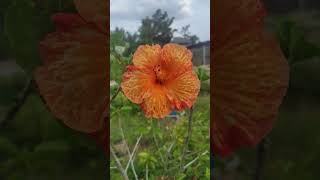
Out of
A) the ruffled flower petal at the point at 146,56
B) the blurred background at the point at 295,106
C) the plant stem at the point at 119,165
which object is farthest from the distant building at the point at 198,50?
the plant stem at the point at 119,165

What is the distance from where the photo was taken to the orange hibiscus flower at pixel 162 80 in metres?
3.20

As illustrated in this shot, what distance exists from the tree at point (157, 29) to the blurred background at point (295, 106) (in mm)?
556

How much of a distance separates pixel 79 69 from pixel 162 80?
0.46 m

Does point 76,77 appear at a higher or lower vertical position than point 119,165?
higher

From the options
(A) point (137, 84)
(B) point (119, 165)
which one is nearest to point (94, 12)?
(A) point (137, 84)

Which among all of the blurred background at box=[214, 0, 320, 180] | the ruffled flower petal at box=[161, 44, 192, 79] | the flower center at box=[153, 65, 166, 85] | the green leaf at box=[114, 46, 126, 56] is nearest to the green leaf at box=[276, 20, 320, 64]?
the blurred background at box=[214, 0, 320, 180]

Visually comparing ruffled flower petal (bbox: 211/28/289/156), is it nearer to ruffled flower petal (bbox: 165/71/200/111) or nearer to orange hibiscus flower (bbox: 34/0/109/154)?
ruffled flower petal (bbox: 165/71/200/111)

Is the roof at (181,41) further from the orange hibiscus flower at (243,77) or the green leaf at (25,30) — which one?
the green leaf at (25,30)

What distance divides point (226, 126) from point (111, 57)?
0.74 meters

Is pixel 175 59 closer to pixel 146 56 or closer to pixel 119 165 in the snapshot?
pixel 146 56

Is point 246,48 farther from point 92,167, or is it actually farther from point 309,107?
point 92,167

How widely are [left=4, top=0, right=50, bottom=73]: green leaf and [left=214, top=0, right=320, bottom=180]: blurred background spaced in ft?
3.90

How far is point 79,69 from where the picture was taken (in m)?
3.17

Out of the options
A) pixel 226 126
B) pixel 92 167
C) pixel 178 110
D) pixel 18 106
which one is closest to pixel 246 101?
pixel 226 126
